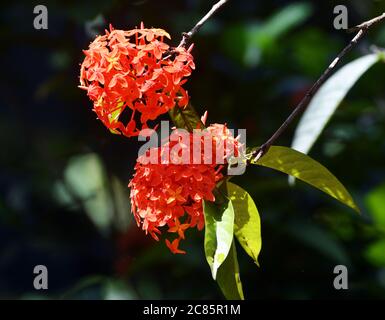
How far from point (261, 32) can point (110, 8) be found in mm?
644

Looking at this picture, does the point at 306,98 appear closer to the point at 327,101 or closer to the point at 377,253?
the point at 327,101

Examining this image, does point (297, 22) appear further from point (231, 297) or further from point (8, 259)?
point (231, 297)

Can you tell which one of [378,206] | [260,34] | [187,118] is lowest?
[187,118]

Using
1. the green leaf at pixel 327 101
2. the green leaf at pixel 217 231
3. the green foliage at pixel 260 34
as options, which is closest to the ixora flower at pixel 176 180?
the green leaf at pixel 217 231

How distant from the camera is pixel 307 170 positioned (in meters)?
1.24

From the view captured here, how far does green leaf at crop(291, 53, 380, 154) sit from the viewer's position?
1693mm

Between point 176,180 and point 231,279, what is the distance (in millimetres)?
177

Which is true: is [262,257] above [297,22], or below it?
below

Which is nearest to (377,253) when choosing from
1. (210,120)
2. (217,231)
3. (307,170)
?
(210,120)

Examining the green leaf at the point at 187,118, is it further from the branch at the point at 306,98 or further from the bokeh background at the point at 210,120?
the bokeh background at the point at 210,120

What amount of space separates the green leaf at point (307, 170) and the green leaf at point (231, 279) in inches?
6.0

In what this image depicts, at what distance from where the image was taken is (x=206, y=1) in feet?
8.81

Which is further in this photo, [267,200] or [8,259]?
[8,259]
